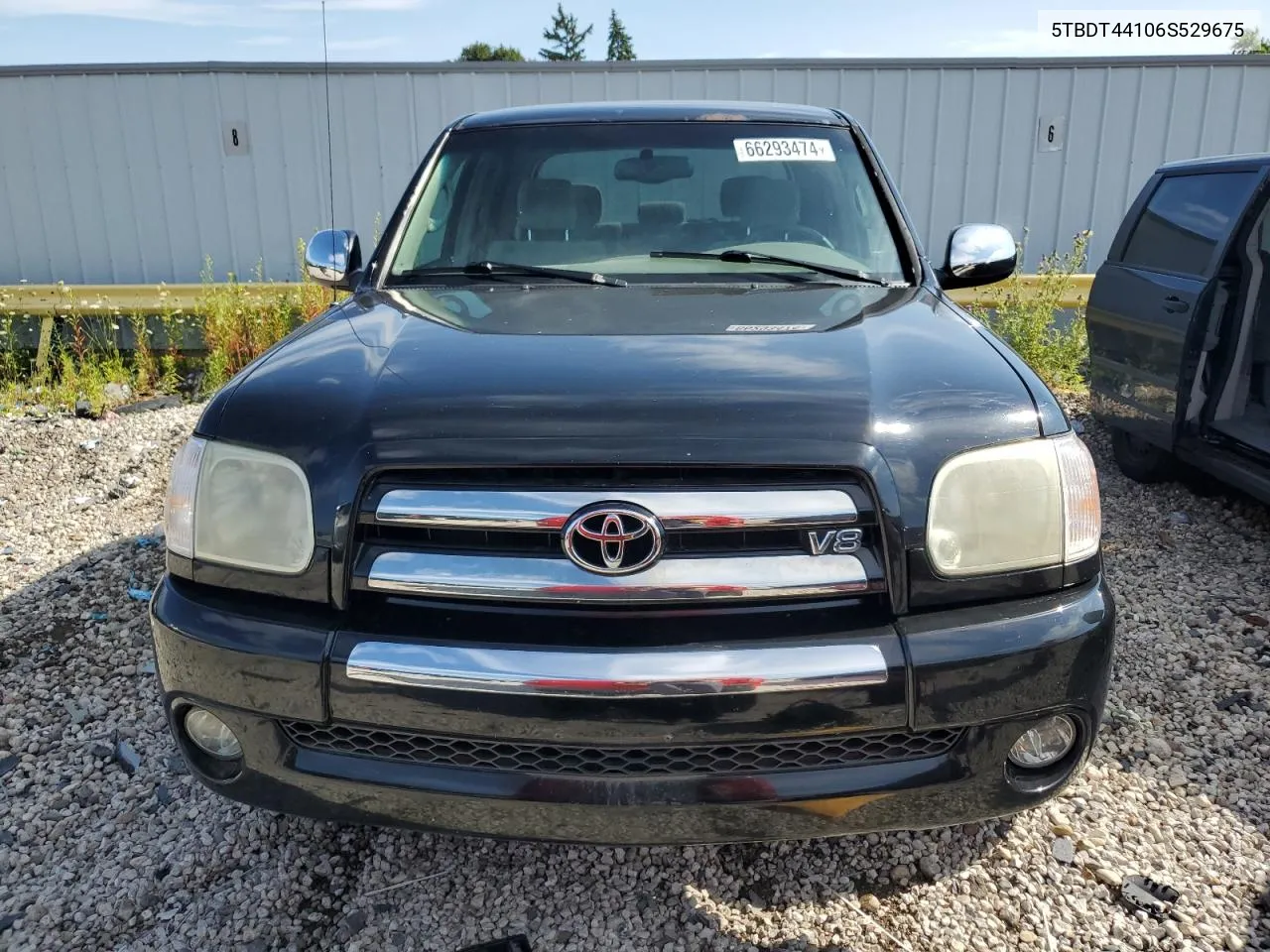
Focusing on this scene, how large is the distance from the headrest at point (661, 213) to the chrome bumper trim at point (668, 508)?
156cm

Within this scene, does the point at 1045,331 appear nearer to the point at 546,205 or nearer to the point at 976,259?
the point at 976,259

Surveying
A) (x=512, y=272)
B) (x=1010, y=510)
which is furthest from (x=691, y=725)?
(x=512, y=272)

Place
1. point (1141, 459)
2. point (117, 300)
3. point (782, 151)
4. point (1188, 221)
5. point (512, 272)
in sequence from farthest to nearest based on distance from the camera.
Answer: point (117, 300) → point (1141, 459) → point (1188, 221) → point (782, 151) → point (512, 272)

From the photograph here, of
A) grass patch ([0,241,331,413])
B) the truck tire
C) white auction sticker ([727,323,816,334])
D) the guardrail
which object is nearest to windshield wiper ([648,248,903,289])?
white auction sticker ([727,323,816,334])

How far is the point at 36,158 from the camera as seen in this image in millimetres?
9211

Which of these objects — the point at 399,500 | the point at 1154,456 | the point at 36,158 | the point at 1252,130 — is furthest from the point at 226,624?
the point at 1252,130

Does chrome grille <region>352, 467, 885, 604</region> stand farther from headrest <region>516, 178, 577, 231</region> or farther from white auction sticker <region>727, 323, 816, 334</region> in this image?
headrest <region>516, 178, 577, 231</region>

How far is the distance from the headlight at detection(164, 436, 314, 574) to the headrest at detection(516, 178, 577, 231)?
4.89ft

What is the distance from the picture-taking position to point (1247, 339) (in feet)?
14.6

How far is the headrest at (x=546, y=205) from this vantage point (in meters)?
3.13

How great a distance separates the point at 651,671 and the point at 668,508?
0.29 m

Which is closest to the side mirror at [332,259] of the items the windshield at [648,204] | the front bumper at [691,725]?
the windshield at [648,204]

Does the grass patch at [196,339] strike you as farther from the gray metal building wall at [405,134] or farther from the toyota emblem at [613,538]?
the toyota emblem at [613,538]

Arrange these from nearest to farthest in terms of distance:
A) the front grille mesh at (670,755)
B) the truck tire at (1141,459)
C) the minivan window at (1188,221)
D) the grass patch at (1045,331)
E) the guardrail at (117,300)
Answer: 1. the front grille mesh at (670,755)
2. the minivan window at (1188,221)
3. the truck tire at (1141,459)
4. the grass patch at (1045,331)
5. the guardrail at (117,300)
